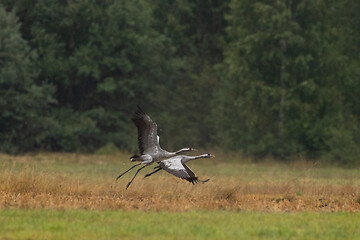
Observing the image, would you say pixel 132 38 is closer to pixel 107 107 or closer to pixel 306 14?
pixel 107 107

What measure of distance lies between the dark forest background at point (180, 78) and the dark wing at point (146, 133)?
2392cm

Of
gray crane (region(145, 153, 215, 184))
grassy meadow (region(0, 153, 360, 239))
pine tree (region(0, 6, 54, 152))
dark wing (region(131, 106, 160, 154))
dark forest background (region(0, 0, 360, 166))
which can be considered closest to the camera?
grassy meadow (region(0, 153, 360, 239))

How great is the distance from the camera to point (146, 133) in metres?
18.3

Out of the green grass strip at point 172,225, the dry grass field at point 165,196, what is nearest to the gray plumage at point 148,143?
the dry grass field at point 165,196

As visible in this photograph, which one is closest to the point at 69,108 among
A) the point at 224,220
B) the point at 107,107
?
the point at 107,107

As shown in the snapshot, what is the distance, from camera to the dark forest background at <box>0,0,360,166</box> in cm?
4378

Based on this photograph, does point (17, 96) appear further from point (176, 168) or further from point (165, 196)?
point (176, 168)

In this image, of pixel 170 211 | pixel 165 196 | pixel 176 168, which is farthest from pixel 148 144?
pixel 170 211

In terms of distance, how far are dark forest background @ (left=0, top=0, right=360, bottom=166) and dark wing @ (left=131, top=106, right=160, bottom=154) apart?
23.9m

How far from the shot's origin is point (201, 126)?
183 ft

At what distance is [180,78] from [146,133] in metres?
39.2

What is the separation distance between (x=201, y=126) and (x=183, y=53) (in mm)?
7859

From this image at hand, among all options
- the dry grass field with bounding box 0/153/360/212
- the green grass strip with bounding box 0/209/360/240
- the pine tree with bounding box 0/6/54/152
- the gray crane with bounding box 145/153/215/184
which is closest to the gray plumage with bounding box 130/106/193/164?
the gray crane with bounding box 145/153/215/184

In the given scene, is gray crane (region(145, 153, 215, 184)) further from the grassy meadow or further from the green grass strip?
the green grass strip
